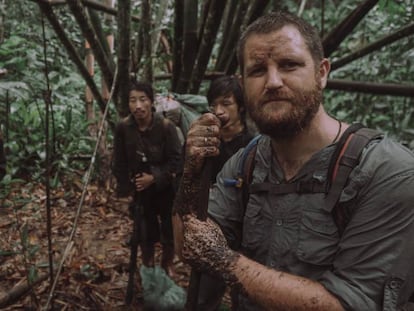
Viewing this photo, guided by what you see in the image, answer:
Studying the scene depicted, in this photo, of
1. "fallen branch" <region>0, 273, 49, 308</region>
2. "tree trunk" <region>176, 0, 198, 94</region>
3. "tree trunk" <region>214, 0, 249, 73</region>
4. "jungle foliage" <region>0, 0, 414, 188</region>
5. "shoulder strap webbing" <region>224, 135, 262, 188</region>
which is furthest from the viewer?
"tree trunk" <region>214, 0, 249, 73</region>

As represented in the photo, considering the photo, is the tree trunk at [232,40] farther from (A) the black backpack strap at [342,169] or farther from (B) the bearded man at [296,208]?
(A) the black backpack strap at [342,169]

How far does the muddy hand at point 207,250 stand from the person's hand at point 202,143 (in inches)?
7.9

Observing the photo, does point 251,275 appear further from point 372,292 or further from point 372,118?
point 372,118

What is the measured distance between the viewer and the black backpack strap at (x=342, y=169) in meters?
1.38

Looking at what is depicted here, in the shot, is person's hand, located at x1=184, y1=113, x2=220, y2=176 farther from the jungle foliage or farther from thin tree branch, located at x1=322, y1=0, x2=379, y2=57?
thin tree branch, located at x1=322, y1=0, x2=379, y2=57

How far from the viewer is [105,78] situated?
4.70 meters

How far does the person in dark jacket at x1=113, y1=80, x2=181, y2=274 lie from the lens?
3.88m

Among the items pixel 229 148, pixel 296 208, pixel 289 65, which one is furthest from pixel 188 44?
pixel 296 208

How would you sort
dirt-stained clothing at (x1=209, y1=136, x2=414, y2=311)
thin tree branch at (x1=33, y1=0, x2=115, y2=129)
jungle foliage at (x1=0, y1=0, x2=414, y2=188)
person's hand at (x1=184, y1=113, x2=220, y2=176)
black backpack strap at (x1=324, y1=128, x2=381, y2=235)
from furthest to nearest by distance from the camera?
jungle foliage at (x1=0, y1=0, x2=414, y2=188)
thin tree branch at (x1=33, y1=0, x2=115, y2=129)
person's hand at (x1=184, y1=113, x2=220, y2=176)
black backpack strap at (x1=324, y1=128, x2=381, y2=235)
dirt-stained clothing at (x1=209, y1=136, x2=414, y2=311)

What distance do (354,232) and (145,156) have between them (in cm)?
285

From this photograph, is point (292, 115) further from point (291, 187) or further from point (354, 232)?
point (354, 232)

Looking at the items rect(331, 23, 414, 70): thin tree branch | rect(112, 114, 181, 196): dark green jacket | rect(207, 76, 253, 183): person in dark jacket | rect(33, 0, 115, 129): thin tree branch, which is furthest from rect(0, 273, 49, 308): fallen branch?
rect(331, 23, 414, 70): thin tree branch

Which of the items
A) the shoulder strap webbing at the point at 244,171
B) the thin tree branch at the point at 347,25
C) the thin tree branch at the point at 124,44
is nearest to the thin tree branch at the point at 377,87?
the thin tree branch at the point at 347,25

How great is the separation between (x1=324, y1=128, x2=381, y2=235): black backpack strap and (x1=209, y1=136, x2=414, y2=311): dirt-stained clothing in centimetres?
2
